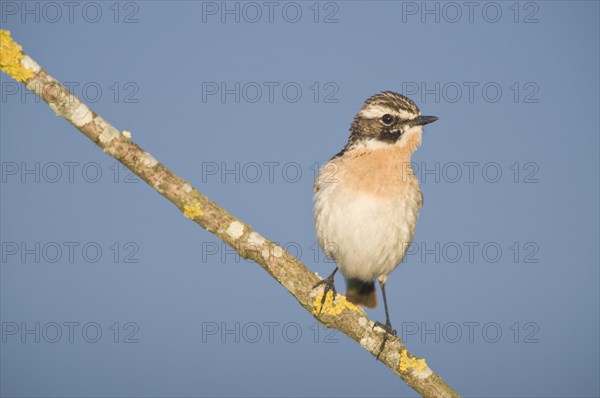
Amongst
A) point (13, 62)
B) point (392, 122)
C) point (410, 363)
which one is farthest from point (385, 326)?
point (13, 62)

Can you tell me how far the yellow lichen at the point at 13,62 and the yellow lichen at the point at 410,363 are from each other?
4.37 metres

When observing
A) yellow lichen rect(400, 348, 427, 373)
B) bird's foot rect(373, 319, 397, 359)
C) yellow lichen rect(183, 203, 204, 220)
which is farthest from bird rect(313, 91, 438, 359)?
yellow lichen rect(183, 203, 204, 220)

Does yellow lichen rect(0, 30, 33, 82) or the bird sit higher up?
the bird

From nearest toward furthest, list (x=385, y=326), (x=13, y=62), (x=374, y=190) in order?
(x=13, y=62) → (x=385, y=326) → (x=374, y=190)

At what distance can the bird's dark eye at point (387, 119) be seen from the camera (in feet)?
24.7

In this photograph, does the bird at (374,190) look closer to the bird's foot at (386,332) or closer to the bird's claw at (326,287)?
the bird's foot at (386,332)

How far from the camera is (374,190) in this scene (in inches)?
288

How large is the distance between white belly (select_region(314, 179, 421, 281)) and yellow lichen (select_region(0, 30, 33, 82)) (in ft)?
11.5

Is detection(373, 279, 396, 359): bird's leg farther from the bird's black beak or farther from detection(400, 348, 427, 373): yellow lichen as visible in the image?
the bird's black beak

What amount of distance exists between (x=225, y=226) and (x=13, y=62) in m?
2.33

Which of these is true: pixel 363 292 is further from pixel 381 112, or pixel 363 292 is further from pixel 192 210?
pixel 192 210

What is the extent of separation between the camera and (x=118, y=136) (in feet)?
19.3

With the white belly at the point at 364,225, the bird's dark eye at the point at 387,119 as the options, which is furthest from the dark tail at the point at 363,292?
the bird's dark eye at the point at 387,119

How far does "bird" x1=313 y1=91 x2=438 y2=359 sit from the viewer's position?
7352 millimetres
